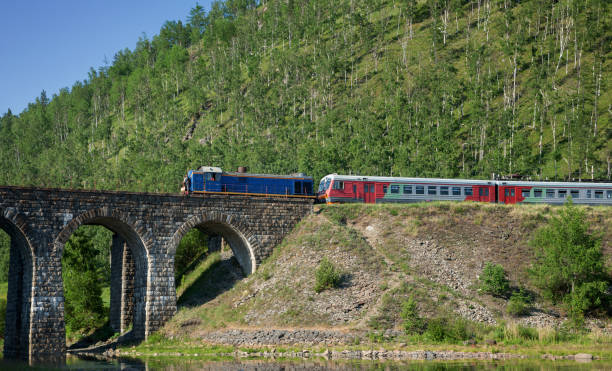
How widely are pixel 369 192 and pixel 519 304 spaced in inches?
764

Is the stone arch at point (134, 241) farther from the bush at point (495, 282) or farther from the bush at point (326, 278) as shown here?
the bush at point (495, 282)

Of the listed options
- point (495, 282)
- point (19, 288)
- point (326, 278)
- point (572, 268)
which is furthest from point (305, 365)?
point (19, 288)

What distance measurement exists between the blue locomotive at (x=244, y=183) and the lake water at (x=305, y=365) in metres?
19.3

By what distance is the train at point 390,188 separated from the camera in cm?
6481

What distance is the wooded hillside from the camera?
4026 inches

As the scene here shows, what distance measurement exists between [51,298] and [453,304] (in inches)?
1206

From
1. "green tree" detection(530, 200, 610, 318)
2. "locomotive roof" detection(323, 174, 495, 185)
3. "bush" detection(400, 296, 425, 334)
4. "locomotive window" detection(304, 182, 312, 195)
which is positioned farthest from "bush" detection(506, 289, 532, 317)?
"locomotive window" detection(304, 182, 312, 195)

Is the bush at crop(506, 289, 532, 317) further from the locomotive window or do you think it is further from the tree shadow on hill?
the tree shadow on hill

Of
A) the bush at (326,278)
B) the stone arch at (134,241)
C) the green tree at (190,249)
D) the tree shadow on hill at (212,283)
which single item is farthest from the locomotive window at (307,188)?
the stone arch at (134,241)

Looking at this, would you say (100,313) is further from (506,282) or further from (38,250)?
(506,282)

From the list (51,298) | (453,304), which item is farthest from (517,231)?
(51,298)

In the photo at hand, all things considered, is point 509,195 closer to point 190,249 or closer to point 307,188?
point 307,188

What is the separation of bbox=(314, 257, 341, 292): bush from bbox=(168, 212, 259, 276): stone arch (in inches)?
313

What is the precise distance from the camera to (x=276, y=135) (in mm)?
132000
